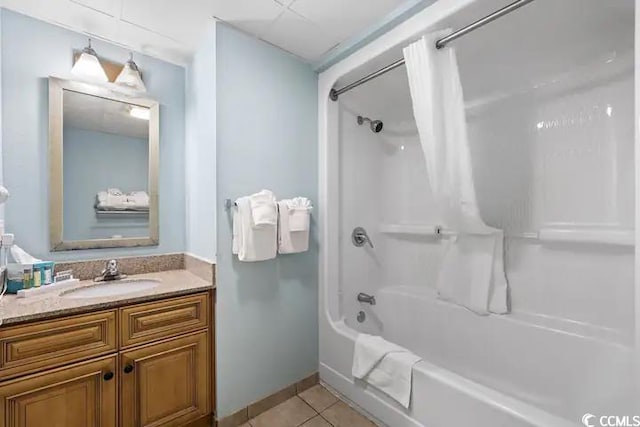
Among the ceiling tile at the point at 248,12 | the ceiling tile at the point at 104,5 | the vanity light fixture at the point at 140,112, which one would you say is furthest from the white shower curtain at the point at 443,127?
the vanity light fixture at the point at 140,112

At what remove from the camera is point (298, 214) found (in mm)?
1712

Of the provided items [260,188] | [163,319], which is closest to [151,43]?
[260,188]

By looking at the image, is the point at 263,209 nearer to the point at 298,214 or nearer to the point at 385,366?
the point at 298,214

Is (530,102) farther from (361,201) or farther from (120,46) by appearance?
(120,46)

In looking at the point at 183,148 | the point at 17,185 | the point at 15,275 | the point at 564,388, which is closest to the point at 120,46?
the point at 183,148

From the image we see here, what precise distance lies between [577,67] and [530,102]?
0.86ft

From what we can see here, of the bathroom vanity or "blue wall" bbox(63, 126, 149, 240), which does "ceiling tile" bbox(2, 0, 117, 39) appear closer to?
"blue wall" bbox(63, 126, 149, 240)

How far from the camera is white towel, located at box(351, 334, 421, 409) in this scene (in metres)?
1.42

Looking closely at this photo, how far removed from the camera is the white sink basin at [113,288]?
145 centimetres

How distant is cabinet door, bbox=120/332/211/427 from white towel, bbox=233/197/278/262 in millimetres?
490

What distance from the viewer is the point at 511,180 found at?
1.89 metres

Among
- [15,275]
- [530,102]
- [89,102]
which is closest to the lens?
[15,275]

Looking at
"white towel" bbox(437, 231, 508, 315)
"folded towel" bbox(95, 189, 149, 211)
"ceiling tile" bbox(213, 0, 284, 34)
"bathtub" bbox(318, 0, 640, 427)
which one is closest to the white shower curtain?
"bathtub" bbox(318, 0, 640, 427)

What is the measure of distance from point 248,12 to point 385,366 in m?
2.00
